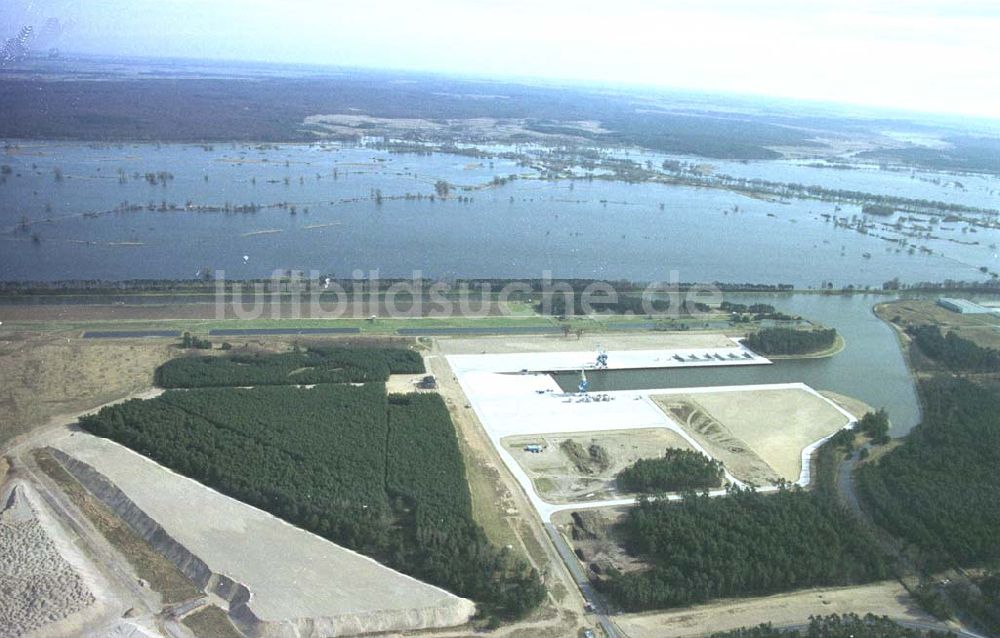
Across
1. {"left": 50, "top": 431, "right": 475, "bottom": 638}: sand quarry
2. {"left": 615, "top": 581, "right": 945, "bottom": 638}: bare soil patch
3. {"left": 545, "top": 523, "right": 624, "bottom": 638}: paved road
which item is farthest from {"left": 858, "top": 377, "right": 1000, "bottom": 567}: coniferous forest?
{"left": 50, "top": 431, "right": 475, "bottom": 638}: sand quarry

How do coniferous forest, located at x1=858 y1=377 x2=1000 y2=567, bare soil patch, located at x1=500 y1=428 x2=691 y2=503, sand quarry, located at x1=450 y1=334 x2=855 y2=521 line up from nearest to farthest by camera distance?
coniferous forest, located at x1=858 y1=377 x2=1000 y2=567, bare soil patch, located at x1=500 y1=428 x2=691 y2=503, sand quarry, located at x1=450 y1=334 x2=855 y2=521

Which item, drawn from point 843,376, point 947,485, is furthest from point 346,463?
point 843,376

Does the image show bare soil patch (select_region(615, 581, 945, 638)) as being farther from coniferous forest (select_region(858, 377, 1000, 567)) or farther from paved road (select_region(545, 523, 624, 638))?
coniferous forest (select_region(858, 377, 1000, 567))

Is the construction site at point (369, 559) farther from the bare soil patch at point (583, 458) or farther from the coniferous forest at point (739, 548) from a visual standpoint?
the coniferous forest at point (739, 548)

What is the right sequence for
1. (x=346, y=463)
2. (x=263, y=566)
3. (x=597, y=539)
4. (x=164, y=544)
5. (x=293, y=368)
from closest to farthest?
1. (x=263, y=566)
2. (x=164, y=544)
3. (x=597, y=539)
4. (x=346, y=463)
5. (x=293, y=368)

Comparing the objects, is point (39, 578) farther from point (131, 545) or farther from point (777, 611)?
point (777, 611)

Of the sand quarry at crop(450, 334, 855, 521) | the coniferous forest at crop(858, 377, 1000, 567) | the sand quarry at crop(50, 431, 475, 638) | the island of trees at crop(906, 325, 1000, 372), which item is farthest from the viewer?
the island of trees at crop(906, 325, 1000, 372)
